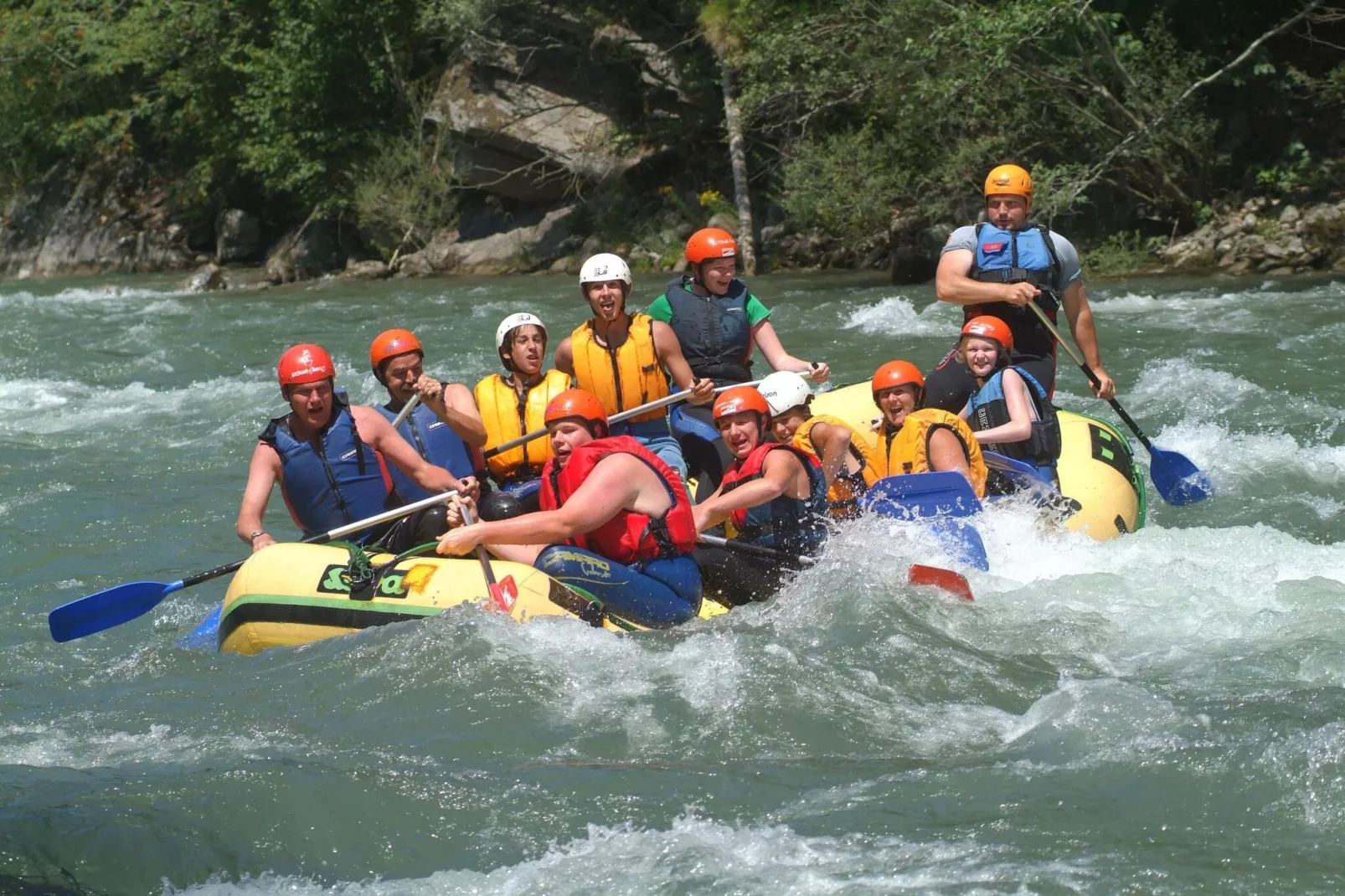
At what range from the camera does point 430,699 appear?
498cm

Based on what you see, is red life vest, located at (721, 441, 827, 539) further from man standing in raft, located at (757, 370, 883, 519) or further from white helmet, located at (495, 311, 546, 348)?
white helmet, located at (495, 311, 546, 348)

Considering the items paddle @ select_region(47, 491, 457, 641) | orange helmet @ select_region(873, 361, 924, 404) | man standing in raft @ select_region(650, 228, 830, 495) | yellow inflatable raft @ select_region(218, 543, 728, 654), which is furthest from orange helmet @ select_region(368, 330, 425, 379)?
orange helmet @ select_region(873, 361, 924, 404)

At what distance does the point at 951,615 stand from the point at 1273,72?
11812mm

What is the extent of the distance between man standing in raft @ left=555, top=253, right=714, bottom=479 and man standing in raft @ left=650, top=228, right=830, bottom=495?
14cm

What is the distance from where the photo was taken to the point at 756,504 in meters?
5.55

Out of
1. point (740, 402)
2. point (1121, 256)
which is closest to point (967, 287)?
point (740, 402)

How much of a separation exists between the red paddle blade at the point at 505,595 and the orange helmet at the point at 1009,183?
8.89 feet

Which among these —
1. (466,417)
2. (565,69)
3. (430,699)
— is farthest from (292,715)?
(565,69)

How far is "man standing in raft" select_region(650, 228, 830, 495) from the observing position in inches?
260

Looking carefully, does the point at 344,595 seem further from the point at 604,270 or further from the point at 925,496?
the point at 925,496

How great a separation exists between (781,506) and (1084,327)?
1919 millimetres

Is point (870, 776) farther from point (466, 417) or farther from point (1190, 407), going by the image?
point (1190, 407)

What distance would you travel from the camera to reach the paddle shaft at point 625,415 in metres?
6.29

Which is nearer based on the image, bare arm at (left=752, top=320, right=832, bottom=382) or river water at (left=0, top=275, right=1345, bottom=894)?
river water at (left=0, top=275, right=1345, bottom=894)
